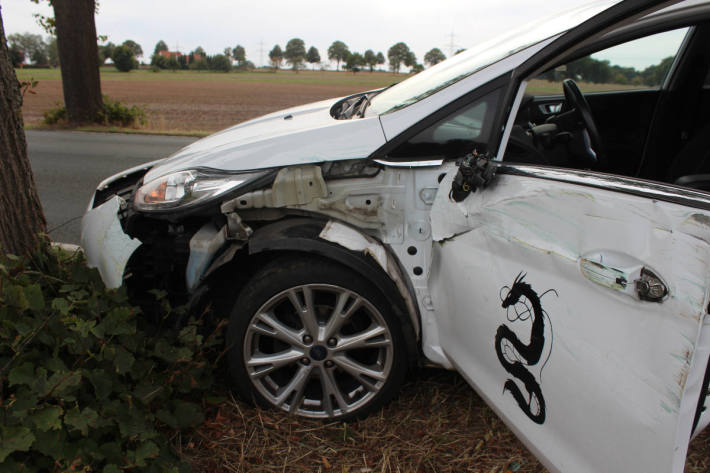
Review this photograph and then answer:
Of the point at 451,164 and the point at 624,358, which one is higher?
the point at 451,164

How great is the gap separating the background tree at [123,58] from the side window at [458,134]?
322ft

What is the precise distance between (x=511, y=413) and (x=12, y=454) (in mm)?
1736

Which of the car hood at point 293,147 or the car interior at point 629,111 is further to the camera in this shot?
the car interior at point 629,111

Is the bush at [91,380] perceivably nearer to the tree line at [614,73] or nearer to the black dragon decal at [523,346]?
the black dragon decal at [523,346]

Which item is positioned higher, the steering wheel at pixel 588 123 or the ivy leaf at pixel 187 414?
the steering wheel at pixel 588 123

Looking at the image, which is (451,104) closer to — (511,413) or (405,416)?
(511,413)

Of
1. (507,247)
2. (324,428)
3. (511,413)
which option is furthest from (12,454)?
(507,247)

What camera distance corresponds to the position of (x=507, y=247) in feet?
5.70

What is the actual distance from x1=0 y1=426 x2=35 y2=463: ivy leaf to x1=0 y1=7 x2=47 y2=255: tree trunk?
1541 mm

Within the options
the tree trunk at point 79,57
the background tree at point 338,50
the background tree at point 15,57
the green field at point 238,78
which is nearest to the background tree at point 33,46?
the green field at point 238,78

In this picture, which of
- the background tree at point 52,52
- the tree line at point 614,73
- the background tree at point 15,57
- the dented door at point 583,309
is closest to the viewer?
the dented door at point 583,309

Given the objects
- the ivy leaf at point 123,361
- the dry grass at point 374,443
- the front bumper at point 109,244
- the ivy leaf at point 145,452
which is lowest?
the dry grass at point 374,443

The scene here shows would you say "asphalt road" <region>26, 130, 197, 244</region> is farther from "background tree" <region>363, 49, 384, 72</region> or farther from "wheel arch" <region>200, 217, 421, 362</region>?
"background tree" <region>363, 49, 384, 72</region>

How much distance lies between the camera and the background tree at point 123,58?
86.5 m
